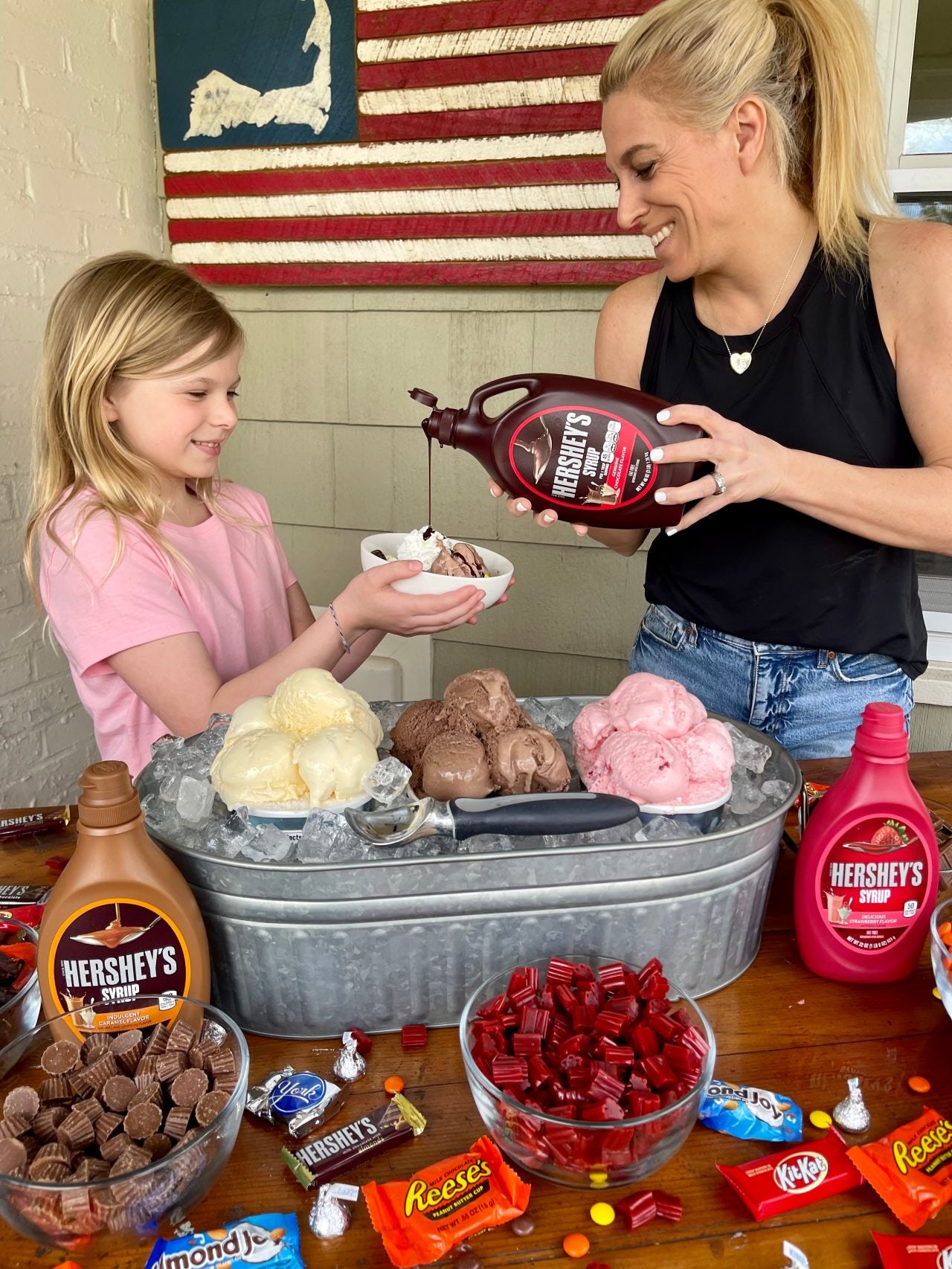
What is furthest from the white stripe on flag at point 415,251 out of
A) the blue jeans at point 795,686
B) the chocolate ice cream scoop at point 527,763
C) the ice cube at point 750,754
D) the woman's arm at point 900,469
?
the chocolate ice cream scoop at point 527,763

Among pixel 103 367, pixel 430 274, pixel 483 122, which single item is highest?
pixel 483 122

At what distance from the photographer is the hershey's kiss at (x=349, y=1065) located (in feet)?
2.42

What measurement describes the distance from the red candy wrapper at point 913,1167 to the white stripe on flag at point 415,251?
180 centimetres

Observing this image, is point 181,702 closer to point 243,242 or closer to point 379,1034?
point 379,1034

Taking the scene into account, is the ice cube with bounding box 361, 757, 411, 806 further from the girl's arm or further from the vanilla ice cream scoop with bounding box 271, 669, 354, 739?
the girl's arm

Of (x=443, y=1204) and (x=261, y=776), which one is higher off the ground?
(x=261, y=776)

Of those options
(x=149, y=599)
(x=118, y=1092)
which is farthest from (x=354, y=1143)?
(x=149, y=599)

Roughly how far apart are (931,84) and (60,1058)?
2.28 metres

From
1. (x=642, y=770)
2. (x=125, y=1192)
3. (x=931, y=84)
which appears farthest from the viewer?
(x=931, y=84)

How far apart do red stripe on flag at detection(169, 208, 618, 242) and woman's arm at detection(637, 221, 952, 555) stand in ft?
3.08

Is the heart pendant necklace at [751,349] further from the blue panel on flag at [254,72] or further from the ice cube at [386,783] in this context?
the blue panel on flag at [254,72]

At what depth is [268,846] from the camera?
738mm

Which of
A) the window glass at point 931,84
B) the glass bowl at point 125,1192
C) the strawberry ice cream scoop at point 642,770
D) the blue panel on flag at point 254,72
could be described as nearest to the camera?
the glass bowl at point 125,1192

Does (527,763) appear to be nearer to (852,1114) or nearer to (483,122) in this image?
(852,1114)
